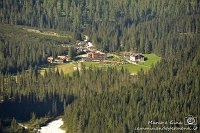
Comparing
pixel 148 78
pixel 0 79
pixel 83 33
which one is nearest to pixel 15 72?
pixel 0 79

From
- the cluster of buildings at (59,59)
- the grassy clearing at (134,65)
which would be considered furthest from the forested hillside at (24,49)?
→ the grassy clearing at (134,65)

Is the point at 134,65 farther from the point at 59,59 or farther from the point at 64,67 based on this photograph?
the point at 59,59

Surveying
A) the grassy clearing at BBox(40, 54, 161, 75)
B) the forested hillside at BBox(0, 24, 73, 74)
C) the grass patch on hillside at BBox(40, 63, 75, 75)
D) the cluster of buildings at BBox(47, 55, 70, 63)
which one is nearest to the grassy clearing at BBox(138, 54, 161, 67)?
the grassy clearing at BBox(40, 54, 161, 75)

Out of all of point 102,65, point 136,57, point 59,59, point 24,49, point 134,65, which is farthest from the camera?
point 24,49

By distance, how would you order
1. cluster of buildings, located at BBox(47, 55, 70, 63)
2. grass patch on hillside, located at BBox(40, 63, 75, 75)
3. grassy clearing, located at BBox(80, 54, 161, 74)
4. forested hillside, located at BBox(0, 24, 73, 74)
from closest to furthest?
grass patch on hillside, located at BBox(40, 63, 75, 75), grassy clearing, located at BBox(80, 54, 161, 74), forested hillside, located at BBox(0, 24, 73, 74), cluster of buildings, located at BBox(47, 55, 70, 63)

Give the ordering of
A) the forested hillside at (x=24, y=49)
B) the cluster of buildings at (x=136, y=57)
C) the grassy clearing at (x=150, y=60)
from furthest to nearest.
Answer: the cluster of buildings at (x=136, y=57) < the grassy clearing at (x=150, y=60) < the forested hillside at (x=24, y=49)

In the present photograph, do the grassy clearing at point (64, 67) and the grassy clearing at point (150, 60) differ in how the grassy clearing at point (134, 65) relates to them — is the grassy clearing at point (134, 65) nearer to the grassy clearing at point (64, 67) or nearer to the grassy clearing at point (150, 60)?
the grassy clearing at point (150, 60)

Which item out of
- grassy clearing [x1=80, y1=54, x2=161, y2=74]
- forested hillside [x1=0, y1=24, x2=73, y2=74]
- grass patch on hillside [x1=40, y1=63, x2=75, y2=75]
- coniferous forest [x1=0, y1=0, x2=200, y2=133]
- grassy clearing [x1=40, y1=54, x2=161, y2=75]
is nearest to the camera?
coniferous forest [x1=0, y1=0, x2=200, y2=133]

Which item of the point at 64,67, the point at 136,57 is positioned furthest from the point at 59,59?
the point at 136,57

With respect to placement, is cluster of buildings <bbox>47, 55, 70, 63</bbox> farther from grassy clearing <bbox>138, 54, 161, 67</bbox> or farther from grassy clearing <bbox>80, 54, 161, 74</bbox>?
grassy clearing <bbox>138, 54, 161, 67</bbox>

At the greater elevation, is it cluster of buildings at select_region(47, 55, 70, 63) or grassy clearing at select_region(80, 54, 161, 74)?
cluster of buildings at select_region(47, 55, 70, 63)

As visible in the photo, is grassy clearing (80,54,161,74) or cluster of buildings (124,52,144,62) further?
cluster of buildings (124,52,144,62)
